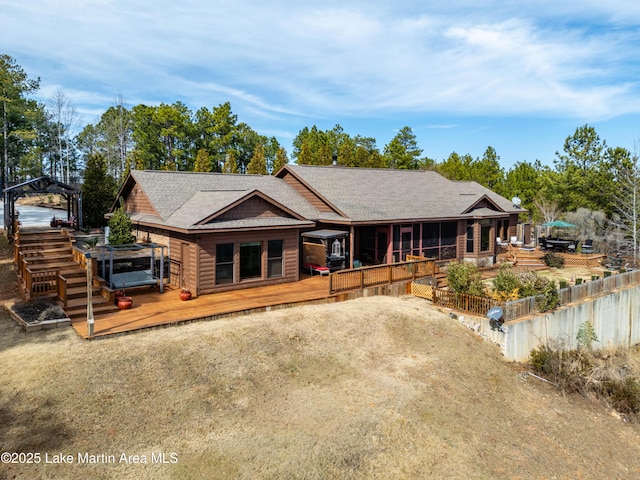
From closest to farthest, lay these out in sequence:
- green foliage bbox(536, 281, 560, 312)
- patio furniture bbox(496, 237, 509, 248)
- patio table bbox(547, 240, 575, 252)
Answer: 1. green foliage bbox(536, 281, 560, 312)
2. patio furniture bbox(496, 237, 509, 248)
3. patio table bbox(547, 240, 575, 252)

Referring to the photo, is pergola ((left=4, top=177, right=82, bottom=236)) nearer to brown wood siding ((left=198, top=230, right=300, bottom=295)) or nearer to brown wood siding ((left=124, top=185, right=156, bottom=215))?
brown wood siding ((left=124, top=185, right=156, bottom=215))

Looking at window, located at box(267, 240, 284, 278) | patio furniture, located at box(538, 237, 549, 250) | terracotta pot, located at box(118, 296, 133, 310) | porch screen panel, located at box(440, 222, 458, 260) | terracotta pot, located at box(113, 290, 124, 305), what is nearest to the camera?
terracotta pot, located at box(118, 296, 133, 310)

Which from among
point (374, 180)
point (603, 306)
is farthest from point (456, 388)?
point (374, 180)

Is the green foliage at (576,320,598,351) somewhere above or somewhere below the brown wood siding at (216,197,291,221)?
below

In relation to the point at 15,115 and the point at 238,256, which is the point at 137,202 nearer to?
the point at 238,256

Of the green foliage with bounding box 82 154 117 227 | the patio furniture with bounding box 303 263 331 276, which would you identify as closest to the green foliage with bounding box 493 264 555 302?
the patio furniture with bounding box 303 263 331 276

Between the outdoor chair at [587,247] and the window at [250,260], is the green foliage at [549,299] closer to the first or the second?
the window at [250,260]
